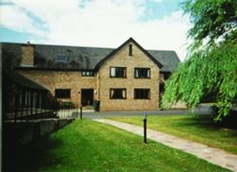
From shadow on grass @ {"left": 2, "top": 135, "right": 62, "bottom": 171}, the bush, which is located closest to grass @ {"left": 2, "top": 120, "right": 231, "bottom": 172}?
shadow on grass @ {"left": 2, "top": 135, "right": 62, "bottom": 171}

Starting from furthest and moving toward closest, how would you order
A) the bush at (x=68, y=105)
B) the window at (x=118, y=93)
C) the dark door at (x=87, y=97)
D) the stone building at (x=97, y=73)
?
1. the dark door at (x=87, y=97)
2. the window at (x=118, y=93)
3. the stone building at (x=97, y=73)
4. the bush at (x=68, y=105)

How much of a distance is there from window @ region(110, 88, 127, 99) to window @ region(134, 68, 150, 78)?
250 centimetres

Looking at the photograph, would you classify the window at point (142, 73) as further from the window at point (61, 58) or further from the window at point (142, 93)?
the window at point (61, 58)

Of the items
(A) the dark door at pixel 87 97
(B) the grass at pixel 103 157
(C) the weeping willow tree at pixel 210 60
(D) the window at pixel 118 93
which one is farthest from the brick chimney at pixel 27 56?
(B) the grass at pixel 103 157

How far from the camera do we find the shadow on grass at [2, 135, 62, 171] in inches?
420

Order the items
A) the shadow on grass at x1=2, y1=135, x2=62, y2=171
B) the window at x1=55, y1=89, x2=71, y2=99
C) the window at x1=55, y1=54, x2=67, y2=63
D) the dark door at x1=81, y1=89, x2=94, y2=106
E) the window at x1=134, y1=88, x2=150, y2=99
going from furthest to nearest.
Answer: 1. the window at x1=134, y1=88, x2=150, y2=99
2. the dark door at x1=81, y1=89, x2=94, y2=106
3. the window at x1=55, y1=54, x2=67, y2=63
4. the window at x1=55, y1=89, x2=71, y2=99
5. the shadow on grass at x1=2, y1=135, x2=62, y2=171

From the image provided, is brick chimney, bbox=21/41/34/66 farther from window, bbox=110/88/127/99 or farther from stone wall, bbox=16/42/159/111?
window, bbox=110/88/127/99

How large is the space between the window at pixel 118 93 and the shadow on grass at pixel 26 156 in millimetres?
30743

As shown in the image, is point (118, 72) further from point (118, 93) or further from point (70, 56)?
point (70, 56)

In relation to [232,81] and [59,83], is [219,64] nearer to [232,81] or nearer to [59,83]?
[232,81]

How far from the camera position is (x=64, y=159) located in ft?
38.3

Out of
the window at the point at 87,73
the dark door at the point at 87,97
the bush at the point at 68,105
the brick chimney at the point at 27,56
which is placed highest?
the brick chimney at the point at 27,56

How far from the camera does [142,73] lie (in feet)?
156

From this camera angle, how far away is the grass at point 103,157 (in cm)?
1070
